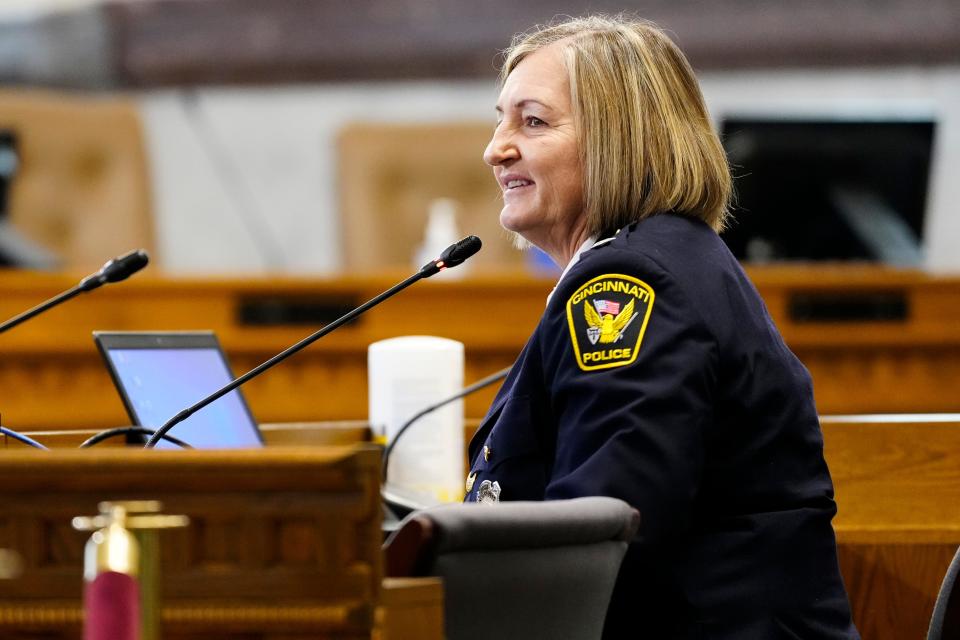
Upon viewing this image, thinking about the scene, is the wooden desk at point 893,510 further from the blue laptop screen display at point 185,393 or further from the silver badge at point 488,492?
the silver badge at point 488,492

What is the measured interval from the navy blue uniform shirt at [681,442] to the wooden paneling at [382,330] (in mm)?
1800

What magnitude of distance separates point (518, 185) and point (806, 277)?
176 cm

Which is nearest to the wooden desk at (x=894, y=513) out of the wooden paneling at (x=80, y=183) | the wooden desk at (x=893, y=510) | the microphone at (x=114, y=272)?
the wooden desk at (x=893, y=510)

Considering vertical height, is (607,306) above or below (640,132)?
below

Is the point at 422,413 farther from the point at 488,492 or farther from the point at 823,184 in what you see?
the point at 823,184

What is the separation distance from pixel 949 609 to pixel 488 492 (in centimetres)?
48

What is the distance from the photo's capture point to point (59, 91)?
5.40 m

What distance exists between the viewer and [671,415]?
1225 millimetres

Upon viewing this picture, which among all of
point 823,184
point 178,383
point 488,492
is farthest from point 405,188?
point 488,492

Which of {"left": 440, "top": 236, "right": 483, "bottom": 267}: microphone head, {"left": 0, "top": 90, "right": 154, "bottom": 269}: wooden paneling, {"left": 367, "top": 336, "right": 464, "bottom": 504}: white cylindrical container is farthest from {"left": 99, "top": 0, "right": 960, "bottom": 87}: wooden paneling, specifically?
{"left": 440, "top": 236, "right": 483, "bottom": 267}: microphone head

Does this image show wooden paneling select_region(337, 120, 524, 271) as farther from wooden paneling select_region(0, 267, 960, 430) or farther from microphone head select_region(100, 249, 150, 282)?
microphone head select_region(100, 249, 150, 282)

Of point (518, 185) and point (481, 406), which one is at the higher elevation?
point (518, 185)

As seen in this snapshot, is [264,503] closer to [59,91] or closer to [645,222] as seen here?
[645,222]

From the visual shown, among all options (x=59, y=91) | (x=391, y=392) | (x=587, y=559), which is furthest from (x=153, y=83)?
(x=587, y=559)
